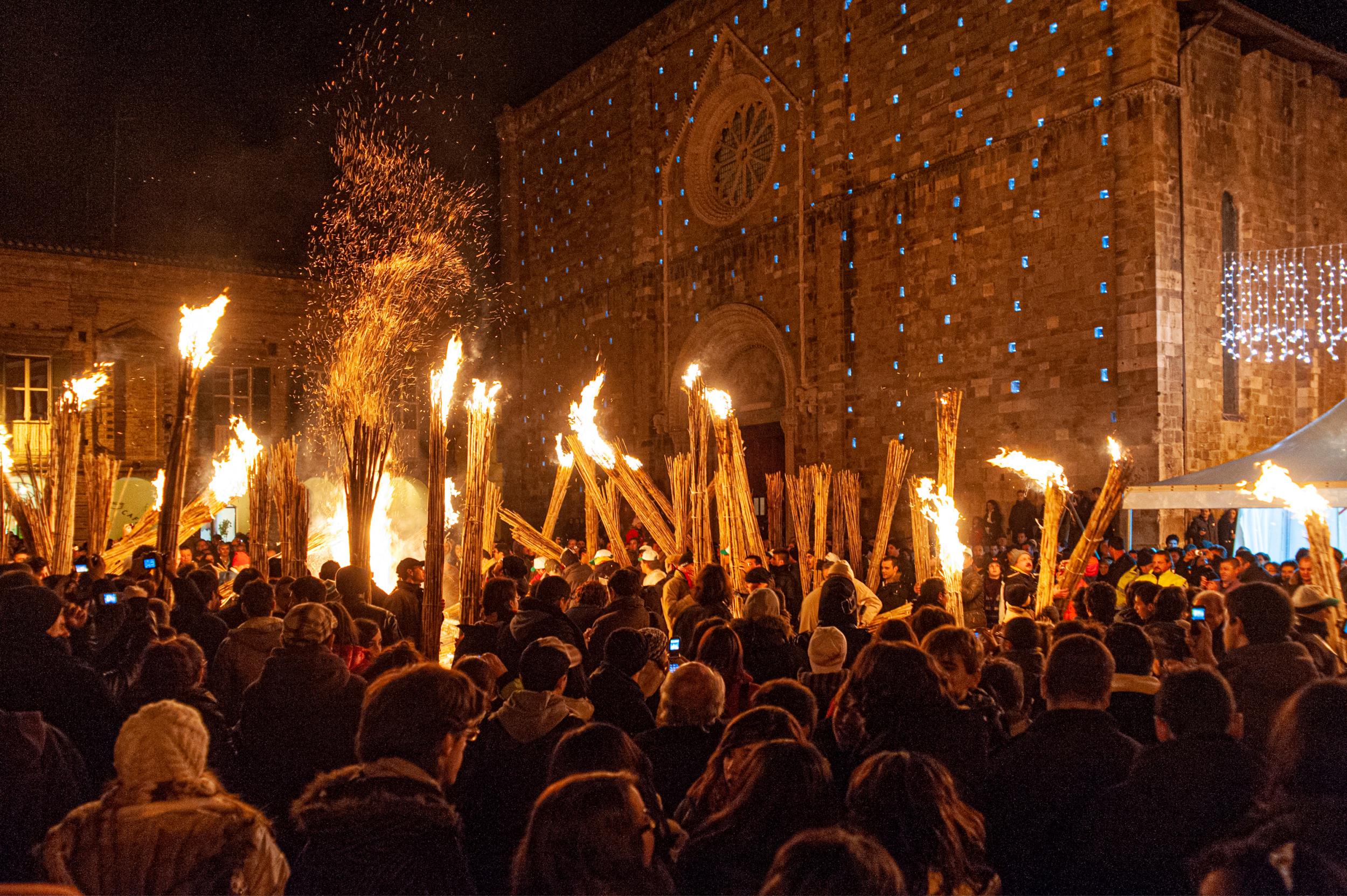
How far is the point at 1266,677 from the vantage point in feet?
12.3

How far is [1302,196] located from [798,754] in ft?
49.9

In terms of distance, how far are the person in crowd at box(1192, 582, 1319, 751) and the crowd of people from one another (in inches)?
0.4

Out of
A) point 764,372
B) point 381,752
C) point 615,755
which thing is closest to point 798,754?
point 615,755

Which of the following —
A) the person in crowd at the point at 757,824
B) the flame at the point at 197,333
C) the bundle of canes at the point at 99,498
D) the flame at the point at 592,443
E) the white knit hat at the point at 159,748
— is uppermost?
the flame at the point at 197,333

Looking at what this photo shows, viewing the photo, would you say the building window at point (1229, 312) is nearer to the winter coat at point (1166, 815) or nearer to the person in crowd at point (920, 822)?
the winter coat at point (1166, 815)

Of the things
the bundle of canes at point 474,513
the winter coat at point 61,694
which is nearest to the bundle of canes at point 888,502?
the bundle of canes at point 474,513

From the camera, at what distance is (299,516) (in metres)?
8.68

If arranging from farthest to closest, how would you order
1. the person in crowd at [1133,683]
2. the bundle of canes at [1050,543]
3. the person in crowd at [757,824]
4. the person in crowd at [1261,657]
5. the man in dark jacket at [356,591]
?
the bundle of canes at [1050,543], the man in dark jacket at [356,591], the person in crowd at [1133,683], the person in crowd at [1261,657], the person in crowd at [757,824]

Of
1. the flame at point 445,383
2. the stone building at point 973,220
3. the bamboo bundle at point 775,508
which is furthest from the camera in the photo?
the bamboo bundle at point 775,508

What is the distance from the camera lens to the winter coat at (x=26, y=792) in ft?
9.24

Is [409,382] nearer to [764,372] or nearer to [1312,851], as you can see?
[764,372]

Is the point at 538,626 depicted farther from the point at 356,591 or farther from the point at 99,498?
the point at 99,498

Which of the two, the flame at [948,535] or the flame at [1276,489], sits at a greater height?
the flame at [1276,489]

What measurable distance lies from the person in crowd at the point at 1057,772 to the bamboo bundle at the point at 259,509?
8190 mm
